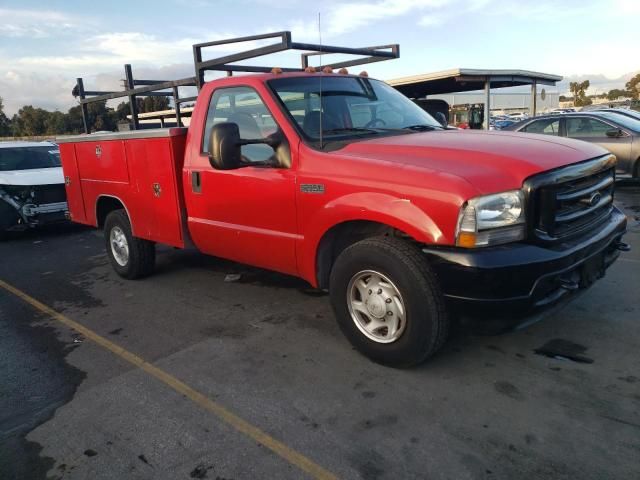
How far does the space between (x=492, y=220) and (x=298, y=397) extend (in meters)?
1.56

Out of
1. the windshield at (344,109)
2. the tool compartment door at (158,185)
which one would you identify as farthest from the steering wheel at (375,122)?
the tool compartment door at (158,185)

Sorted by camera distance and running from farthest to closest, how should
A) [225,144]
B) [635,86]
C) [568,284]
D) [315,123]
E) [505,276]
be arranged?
1. [635,86]
2. [315,123]
3. [225,144]
4. [568,284]
5. [505,276]

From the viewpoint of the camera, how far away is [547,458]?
8.21 feet

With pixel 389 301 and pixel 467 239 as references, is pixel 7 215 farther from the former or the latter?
pixel 467 239

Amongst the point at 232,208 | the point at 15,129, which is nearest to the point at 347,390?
the point at 232,208

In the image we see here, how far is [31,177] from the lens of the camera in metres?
8.69

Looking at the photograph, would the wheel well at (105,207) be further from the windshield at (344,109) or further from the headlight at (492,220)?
the headlight at (492,220)

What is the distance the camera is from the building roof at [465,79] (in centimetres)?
1304

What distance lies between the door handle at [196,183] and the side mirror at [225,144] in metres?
0.94

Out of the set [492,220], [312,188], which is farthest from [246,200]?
[492,220]

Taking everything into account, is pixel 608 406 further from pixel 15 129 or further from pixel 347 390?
pixel 15 129

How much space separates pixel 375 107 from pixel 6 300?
4320 mm

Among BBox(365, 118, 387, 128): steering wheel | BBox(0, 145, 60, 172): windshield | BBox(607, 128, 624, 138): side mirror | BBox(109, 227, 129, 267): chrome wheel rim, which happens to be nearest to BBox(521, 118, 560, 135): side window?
BBox(607, 128, 624, 138): side mirror

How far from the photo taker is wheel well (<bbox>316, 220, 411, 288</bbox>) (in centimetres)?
352
